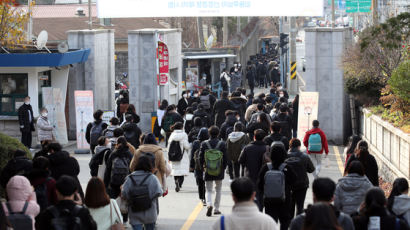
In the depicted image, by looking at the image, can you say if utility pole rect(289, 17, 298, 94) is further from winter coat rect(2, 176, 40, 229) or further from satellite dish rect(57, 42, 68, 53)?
winter coat rect(2, 176, 40, 229)

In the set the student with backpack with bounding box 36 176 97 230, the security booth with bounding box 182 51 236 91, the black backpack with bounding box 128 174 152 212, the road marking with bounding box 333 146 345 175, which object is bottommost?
the road marking with bounding box 333 146 345 175

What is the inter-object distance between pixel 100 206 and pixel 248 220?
6.99 ft

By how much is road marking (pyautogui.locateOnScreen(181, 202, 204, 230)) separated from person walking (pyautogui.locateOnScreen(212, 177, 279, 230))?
5.85 m

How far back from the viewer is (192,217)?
13.6 meters

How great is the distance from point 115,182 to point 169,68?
662 inches

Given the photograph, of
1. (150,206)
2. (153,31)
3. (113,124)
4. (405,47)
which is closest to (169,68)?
(153,31)

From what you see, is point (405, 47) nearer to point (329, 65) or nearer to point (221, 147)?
point (329, 65)

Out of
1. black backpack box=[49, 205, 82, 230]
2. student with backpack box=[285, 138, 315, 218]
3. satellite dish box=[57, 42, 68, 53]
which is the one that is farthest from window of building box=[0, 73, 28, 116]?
black backpack box=[49, 205, 82, 230]

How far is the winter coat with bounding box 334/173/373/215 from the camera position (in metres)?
9.20

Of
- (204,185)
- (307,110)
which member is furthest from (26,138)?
(204,185)

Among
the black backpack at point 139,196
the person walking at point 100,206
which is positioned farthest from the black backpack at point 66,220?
the black backpack at point 139,196

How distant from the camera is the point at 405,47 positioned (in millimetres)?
21328

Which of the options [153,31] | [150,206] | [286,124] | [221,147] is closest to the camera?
[150,206]

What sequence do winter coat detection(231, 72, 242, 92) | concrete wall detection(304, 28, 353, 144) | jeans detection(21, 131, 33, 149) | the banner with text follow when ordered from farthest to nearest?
winter coat detection(231, 72, 242, 92), the banner with text, concrete wall detection(304, 28, 353, 144), jeans detection(21, 131, 33, 149)
